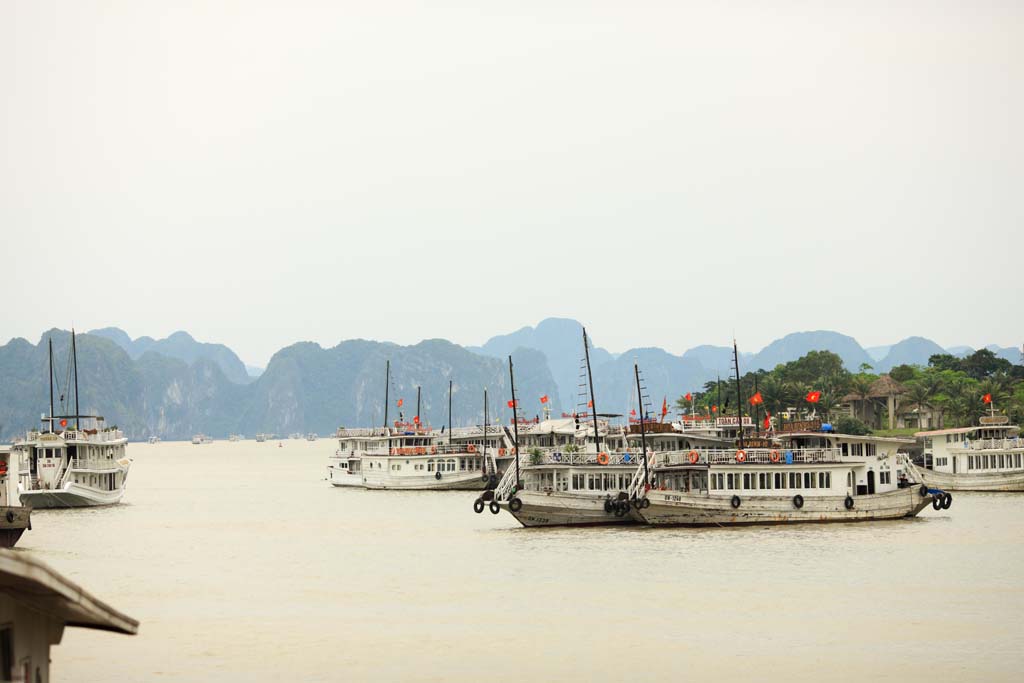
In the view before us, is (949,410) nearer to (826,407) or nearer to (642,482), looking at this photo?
Result: (826,407)

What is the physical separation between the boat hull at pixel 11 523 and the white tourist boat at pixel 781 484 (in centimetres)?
2630

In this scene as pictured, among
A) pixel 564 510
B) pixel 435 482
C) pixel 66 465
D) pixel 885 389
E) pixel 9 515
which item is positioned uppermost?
pixel 885 389

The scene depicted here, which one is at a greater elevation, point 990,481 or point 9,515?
point 9,515

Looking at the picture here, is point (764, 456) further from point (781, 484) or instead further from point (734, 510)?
point (734, 510)

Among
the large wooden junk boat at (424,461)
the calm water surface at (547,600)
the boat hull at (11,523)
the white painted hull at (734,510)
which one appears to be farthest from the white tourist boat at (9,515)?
the large wooden junk boat at (424,461)

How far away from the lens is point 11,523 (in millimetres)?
51219

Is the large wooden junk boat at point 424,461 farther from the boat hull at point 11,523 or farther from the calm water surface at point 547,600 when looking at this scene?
the boat hull at point 11,523

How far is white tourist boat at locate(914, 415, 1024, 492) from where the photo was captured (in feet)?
274

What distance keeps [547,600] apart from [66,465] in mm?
45194

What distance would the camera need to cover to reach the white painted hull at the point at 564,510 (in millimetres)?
61625

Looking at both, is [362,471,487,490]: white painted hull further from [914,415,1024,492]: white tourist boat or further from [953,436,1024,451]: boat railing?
[953,436,1024,451]: boat railing

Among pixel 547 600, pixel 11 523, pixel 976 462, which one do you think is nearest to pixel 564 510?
pixel 547 600

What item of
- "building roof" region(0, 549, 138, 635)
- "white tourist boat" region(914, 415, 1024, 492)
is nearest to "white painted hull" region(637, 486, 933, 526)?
"white tourist boat" region(914, 415, 1024, 492)

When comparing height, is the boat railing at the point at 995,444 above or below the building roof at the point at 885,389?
below
